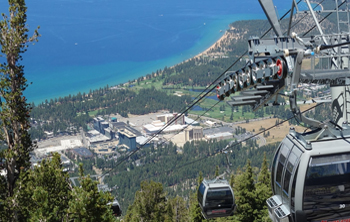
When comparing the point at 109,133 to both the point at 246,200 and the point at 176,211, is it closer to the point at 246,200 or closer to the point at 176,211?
the point at 176,211

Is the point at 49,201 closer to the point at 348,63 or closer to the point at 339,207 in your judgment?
the point at 339,207

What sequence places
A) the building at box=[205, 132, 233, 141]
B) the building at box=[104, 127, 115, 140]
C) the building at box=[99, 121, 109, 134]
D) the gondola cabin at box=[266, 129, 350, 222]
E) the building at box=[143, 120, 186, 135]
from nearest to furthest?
the gondola cabin at box=[266, 129, 350, 222] → the building at box=[205, 132, 233, 141] → the building at box=[143, 120, 186, 135] → the building at box=[104, 127, 115, 140] → the building at box=[99, 121, 109, 134]

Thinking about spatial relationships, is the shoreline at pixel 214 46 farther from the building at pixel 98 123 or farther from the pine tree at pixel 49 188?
the pine tree at pixel 49 188

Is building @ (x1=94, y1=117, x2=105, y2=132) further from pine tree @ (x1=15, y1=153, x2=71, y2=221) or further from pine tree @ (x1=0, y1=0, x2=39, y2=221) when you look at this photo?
pine tree @ (x1=15, y1=153, x2=71, y2=221)

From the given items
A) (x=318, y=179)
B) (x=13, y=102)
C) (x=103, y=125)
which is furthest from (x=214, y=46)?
(x=318, y=179)

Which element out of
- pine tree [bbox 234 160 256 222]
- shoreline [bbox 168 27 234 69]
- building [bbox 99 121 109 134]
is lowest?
pine tree [bbox 234 160 256 222]

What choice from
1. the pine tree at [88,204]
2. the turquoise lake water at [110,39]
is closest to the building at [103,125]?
the turquoise lake water at [110,39]

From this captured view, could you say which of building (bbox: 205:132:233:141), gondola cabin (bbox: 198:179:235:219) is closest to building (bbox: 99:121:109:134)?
building (bbox: 205:132:233:141)
